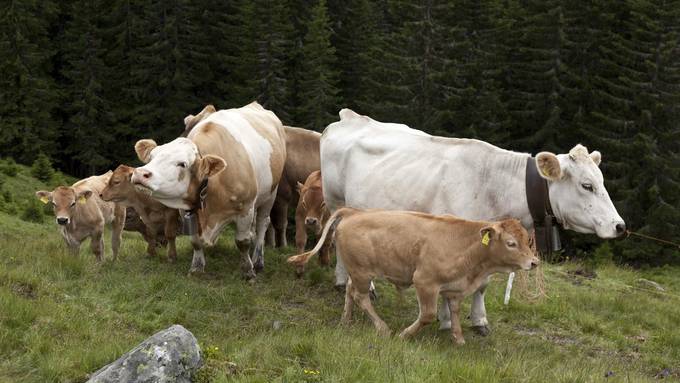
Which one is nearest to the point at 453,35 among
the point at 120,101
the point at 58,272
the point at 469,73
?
the point at 469,73

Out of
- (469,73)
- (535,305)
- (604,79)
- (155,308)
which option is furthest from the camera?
(469,73)

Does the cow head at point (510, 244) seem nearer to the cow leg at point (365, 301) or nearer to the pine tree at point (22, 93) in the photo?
the cow leg at point (365, 301)

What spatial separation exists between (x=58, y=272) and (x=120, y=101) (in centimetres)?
4047

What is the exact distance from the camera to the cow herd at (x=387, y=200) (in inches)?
298

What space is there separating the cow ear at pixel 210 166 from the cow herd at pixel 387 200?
1cm

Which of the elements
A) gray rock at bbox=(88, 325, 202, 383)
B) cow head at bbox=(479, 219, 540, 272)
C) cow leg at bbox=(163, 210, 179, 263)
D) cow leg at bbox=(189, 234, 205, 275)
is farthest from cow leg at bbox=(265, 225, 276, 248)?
gray rock at bbox=(88, 325, 202, 383)

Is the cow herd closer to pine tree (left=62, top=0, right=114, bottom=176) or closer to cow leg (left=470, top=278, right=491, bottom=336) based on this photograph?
cow leg (left=470, top=278, right=491, bottom=336)

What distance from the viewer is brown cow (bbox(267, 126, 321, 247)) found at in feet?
44.3

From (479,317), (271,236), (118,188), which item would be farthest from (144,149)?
(479,317)

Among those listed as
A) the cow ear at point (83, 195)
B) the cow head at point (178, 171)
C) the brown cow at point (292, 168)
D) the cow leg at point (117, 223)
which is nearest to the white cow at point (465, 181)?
the cow head at point (178, 171)

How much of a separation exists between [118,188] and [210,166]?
318 centimetres

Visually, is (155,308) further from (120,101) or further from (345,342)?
(120,101)

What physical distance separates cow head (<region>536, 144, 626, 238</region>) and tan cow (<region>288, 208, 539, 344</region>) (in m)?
0.87

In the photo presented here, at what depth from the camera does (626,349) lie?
9141mm
